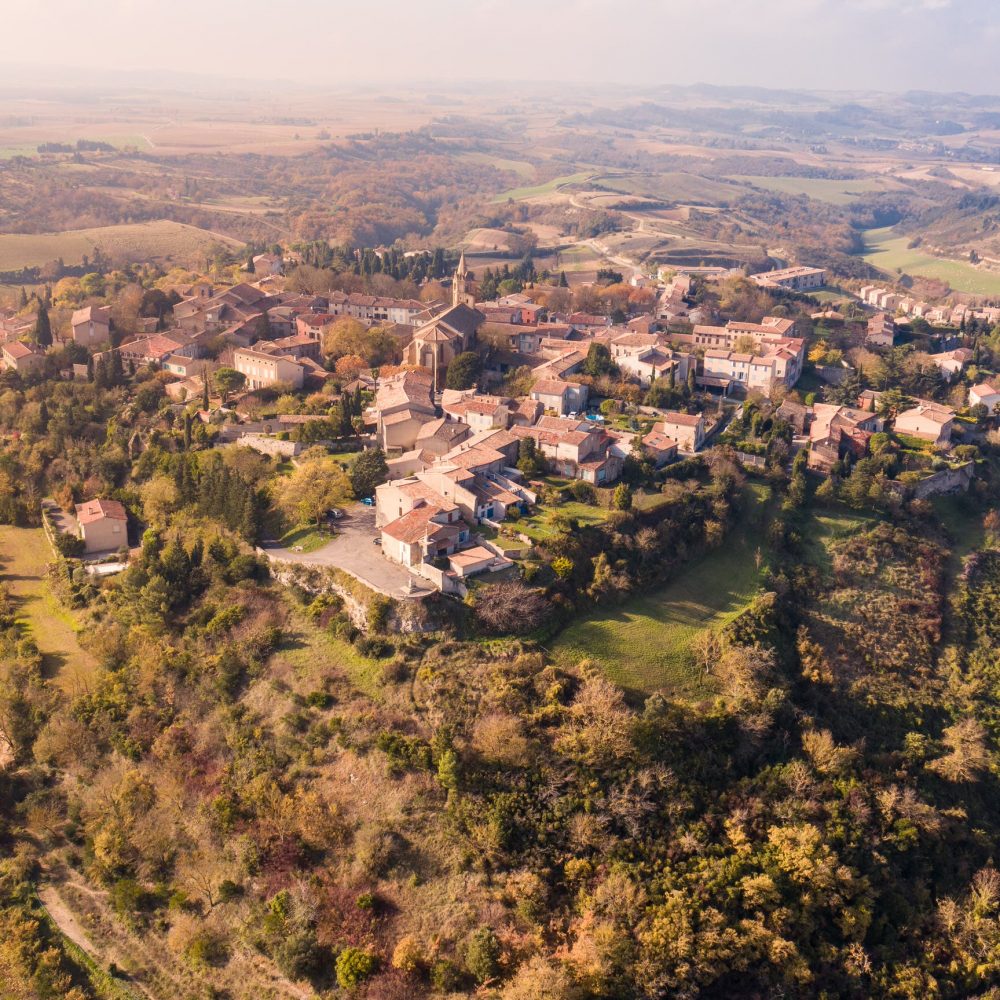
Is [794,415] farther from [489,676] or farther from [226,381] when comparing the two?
[226,381]

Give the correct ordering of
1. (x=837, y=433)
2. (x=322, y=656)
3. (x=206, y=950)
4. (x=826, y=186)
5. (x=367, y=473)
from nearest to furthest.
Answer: (x=206, y=950) < (x=322, y=656) < (x=367, y=473) < (x=837, y=433) < (x=826, y=186)

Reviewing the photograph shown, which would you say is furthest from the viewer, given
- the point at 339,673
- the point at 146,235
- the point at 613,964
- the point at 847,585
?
the point at 146,235

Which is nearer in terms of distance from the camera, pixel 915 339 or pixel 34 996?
pixel 34 996

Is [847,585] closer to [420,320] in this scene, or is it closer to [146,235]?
[420,320]

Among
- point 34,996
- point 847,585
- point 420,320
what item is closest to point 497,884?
point 34,996

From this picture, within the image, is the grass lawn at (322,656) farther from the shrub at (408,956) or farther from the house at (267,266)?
the house at (267,266)

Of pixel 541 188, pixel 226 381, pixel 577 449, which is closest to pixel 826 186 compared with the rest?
pixel 541 188

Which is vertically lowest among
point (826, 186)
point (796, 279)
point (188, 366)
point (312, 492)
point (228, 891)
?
point (228, 891)
